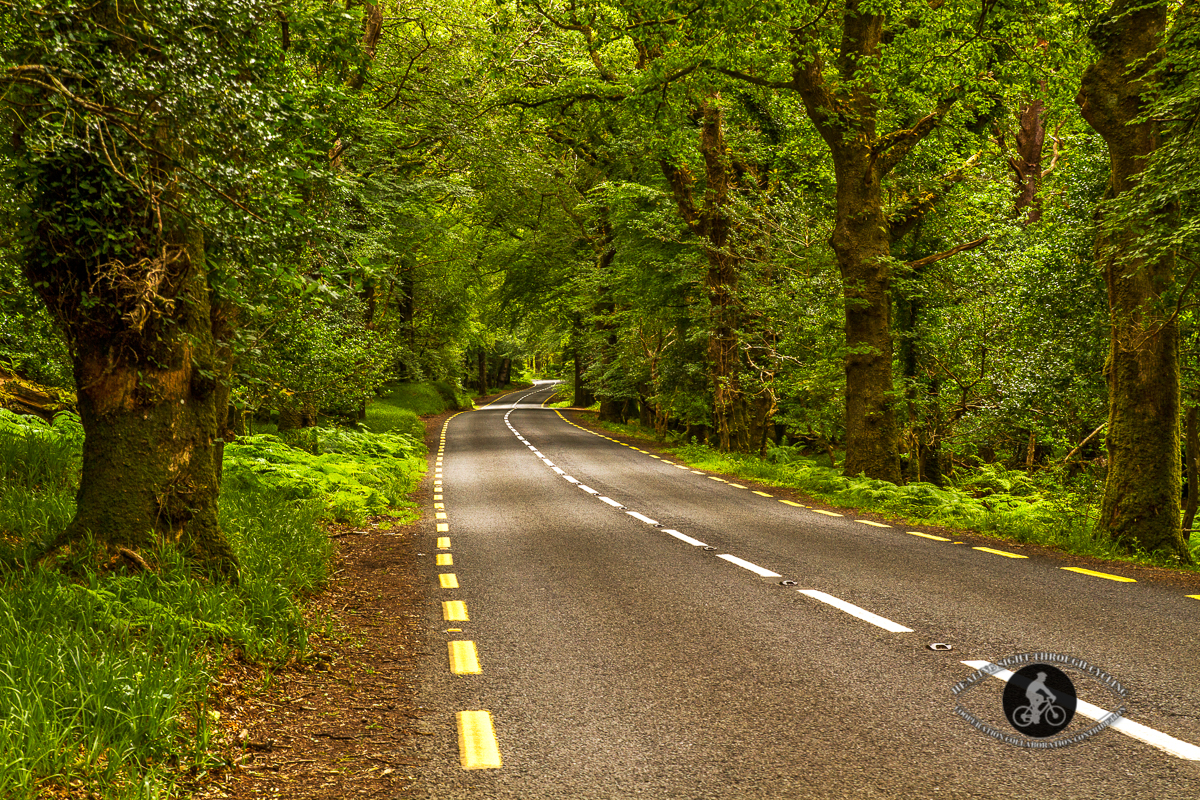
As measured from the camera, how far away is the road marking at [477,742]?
3.69m

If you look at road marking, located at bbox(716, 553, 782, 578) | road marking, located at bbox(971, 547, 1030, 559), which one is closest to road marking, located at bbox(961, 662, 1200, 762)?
road marking, located at bbox(716, 553, 782, 578)

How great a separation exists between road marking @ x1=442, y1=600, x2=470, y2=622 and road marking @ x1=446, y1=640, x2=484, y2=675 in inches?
25.8

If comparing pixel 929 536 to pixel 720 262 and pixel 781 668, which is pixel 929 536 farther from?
pixel 720 262

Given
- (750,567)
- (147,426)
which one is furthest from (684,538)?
(147,426)

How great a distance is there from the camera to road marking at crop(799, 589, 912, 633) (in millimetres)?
5758

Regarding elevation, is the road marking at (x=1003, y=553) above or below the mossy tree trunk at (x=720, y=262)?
below

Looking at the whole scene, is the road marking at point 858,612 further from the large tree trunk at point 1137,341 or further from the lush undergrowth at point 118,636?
the large tree trunk at point 1137,341

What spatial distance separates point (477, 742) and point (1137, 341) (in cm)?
893

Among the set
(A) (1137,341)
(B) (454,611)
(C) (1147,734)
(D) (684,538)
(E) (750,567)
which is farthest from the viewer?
(D) (684,538)

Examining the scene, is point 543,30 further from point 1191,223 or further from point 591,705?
point 591,705

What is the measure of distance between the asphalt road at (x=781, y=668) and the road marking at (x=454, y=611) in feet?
0.12

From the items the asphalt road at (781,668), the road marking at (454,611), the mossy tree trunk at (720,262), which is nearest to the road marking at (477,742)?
the asphalt road at (781,668)

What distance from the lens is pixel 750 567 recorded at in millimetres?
8156

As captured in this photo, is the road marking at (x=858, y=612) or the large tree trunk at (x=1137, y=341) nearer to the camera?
the road marking at (x=858, y=612)
